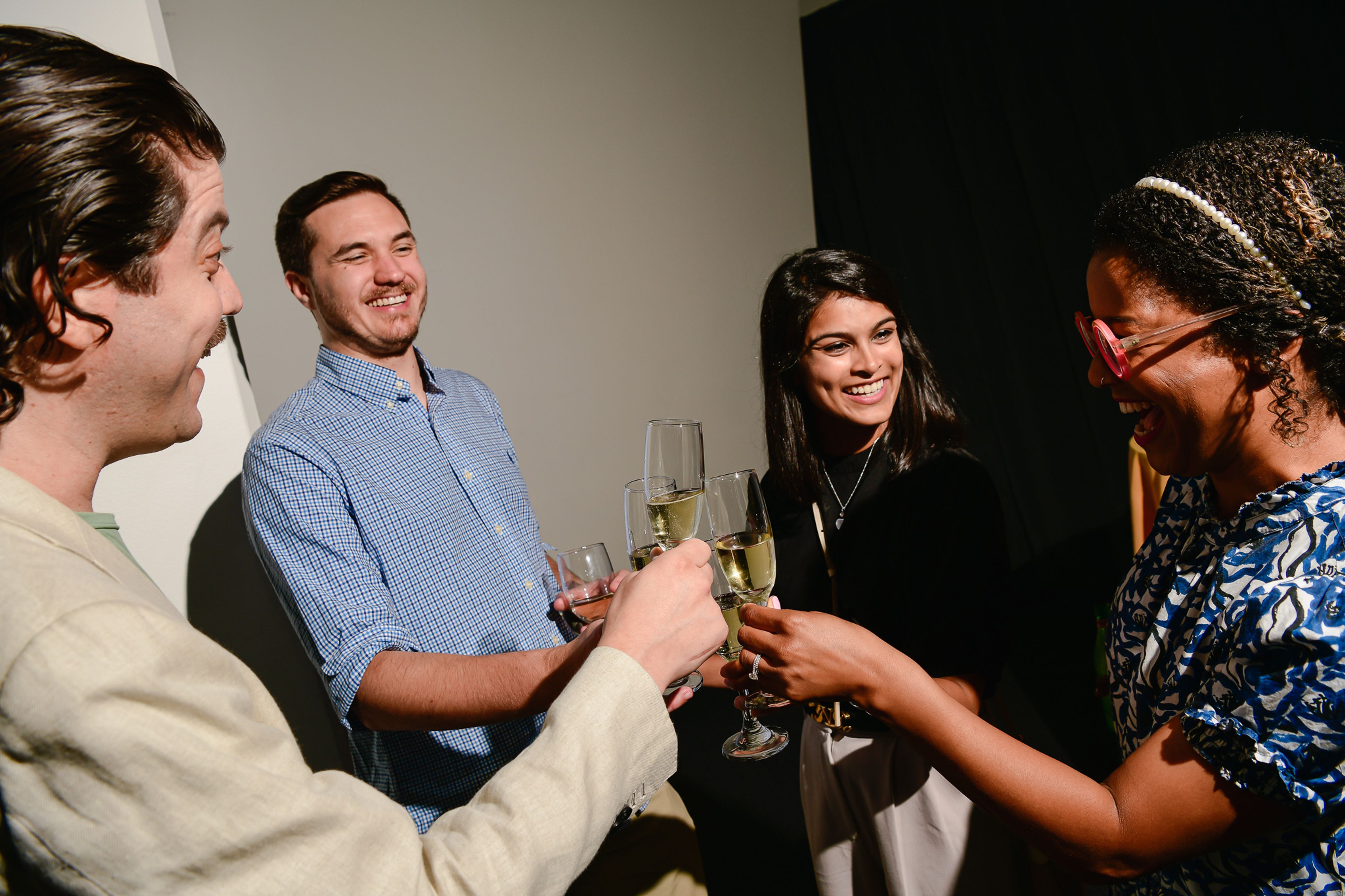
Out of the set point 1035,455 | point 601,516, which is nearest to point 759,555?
point 601,516

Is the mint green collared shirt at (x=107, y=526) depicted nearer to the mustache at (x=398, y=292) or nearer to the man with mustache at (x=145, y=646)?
the man with mustache at (x=145, y=646)

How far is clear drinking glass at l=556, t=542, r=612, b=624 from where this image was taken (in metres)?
1.57

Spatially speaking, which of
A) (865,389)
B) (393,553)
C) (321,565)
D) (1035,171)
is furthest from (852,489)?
(1035,171)

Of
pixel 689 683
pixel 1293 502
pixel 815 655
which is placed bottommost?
pixel 689 683

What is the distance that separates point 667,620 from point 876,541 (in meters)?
0.98

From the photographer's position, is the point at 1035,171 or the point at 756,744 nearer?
the point at 756,744

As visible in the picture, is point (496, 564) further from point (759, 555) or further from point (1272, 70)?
point (1272, 70)

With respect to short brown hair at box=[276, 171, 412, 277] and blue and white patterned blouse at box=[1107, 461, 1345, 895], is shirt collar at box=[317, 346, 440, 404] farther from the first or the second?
blue and white patterned blouse at box=[1107, 461, 1345, 895]

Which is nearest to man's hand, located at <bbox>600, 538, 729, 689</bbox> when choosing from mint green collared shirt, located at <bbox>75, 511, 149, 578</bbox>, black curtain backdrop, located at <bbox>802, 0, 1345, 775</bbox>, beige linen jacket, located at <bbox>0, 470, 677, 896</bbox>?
beige linen jacket, located at <bbox>0, 470, 677, 896</bbox>

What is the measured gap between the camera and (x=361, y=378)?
6.13 ft

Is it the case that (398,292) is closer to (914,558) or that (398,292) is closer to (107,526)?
(107,526)

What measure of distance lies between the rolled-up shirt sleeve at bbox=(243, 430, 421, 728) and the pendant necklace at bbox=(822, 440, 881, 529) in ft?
3.57

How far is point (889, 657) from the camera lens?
1.23m

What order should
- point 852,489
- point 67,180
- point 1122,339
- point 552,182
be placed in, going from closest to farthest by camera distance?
1. point 67,180
2. point 1122,339
3. point 852,489
4. point 552,182
